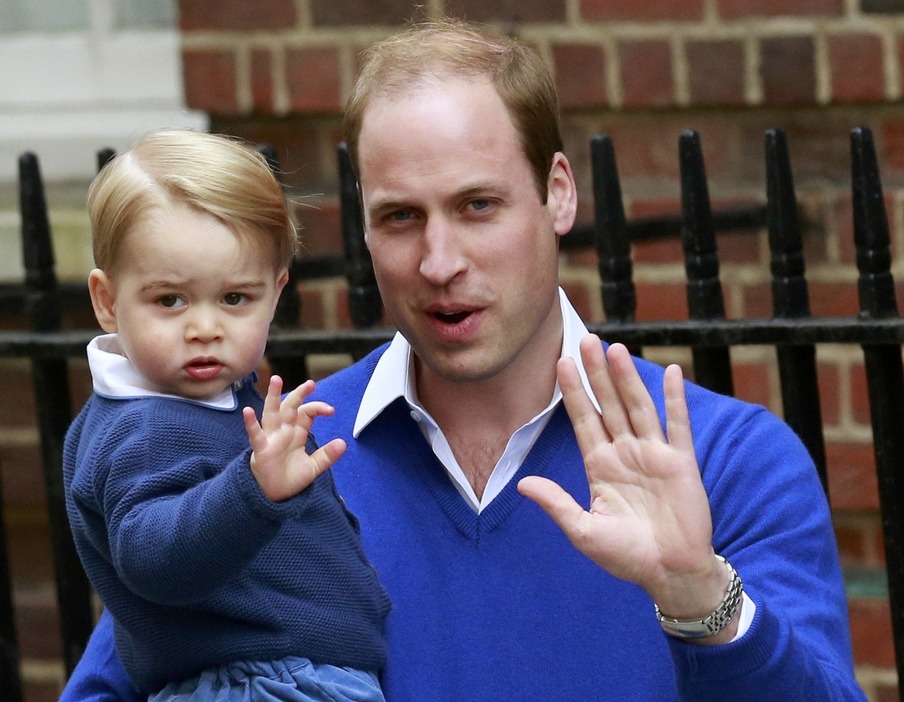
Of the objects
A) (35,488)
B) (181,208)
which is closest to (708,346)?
(181,208)

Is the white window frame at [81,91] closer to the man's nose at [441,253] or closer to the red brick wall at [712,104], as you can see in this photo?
the red brick wall at [712,104]

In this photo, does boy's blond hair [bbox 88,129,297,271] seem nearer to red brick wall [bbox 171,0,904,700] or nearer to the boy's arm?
the boy's arm

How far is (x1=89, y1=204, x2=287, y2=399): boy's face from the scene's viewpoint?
1.99 metres

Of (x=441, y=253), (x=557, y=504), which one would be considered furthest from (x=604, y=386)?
(x=441, y=253)

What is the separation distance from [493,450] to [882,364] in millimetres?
692

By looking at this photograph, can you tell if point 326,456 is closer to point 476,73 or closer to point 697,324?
point 476,73

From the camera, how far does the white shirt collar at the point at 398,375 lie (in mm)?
2422

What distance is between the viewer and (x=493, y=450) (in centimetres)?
243

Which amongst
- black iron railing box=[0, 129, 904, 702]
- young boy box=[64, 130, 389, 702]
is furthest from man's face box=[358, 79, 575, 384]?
black iron railing box=[0, 129, 904, 702]

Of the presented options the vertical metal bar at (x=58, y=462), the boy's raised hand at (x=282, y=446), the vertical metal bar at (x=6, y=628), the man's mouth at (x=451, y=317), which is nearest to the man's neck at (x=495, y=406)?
the man's mouth at (x=451, y=317)

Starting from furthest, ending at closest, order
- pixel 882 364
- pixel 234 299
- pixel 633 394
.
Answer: pixel 882 364 < pixel 234 299 < pixel 633 394

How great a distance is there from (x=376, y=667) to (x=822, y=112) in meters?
1.90

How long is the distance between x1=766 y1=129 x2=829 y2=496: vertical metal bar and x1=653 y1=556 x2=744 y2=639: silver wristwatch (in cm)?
86

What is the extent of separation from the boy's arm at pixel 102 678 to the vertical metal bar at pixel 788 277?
121 centimetres
